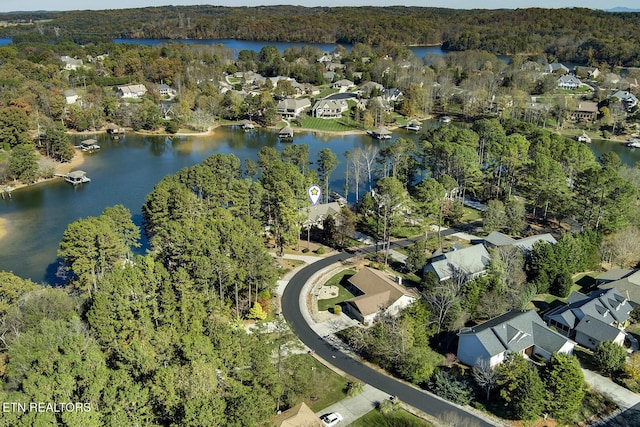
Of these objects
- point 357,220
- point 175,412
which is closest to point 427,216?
point 357,220

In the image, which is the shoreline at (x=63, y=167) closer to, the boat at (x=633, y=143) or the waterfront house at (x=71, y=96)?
the waterfront house at (x=71, y=96)

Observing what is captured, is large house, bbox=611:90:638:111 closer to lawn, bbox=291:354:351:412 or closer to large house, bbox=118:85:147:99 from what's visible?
lawn, bbox=291:354:351:412

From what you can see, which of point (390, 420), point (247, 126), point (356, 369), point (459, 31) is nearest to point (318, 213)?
point (356, 369)

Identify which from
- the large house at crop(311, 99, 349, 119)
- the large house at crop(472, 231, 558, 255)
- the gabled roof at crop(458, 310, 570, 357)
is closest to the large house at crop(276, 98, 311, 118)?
the large house at crop(311, 99, 349, 119)

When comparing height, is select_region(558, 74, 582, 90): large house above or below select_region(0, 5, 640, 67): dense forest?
below

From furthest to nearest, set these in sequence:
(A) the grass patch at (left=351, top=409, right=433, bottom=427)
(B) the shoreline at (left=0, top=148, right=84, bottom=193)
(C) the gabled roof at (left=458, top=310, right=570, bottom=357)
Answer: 1. (B) the shoreline at (left=0, top=148, right=84, bottom=193)
2. (C) the gabled roof at (left=458, top=310, right=570, bottom=357)
3. (A) the grass patch at (left=351, top=409, right=433, bottom=427)

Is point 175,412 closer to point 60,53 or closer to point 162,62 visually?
point 162,62

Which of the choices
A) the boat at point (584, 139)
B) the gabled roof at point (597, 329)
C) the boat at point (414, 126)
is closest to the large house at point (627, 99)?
the boat at point (584, 139)
